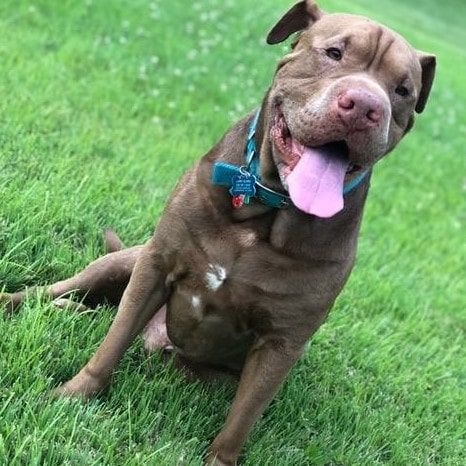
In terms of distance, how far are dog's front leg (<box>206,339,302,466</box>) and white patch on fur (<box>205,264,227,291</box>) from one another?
11.8 inches

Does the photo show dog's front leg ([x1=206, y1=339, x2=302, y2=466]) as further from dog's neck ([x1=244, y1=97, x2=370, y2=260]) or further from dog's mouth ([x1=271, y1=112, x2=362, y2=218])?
dog's mouth ([x1=271, y1=112, x2=362, y2=218])

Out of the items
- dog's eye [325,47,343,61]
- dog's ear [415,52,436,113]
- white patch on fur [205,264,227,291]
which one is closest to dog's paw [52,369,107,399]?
white patch on fur [205,264,227,291]

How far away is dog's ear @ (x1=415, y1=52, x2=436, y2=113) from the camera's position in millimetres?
3351

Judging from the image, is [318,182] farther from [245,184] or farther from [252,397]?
[252,397]

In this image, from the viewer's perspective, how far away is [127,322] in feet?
10.7

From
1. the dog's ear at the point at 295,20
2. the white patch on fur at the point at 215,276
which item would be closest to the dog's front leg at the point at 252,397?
the white patch on fur at the point at 215,276

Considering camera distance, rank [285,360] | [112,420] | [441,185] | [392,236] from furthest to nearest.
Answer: [441,185], [392,236], [285,360], [112,420]

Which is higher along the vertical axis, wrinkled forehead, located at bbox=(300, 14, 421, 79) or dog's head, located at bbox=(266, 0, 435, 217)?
wrinkled forehead, located at bbox=(300, 14, 421, 79)

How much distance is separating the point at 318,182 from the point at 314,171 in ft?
0.17

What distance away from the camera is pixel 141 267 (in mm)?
3324

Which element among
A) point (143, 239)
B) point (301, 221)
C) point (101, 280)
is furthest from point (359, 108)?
point (143, 239)

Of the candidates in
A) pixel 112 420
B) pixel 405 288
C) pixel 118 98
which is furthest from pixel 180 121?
pixel 112 420

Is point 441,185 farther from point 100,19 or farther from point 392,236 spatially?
point 100,19

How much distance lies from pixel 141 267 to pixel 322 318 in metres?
0.76
